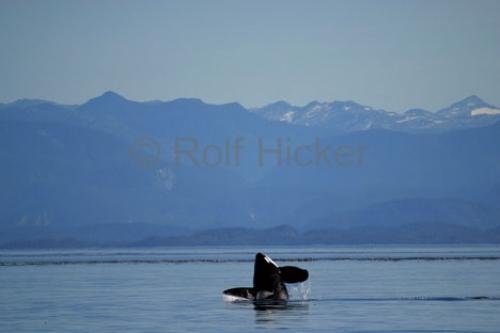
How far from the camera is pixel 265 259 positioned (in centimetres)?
5362

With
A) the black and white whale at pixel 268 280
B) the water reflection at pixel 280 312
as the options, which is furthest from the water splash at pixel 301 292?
the water reflection at pixel 280 312

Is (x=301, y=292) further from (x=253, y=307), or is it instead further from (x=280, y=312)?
(x=280, y=312)

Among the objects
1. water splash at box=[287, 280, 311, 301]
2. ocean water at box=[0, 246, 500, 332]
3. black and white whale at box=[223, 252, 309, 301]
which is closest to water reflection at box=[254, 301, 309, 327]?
ocean water at box=[0, 246, 500, 332]

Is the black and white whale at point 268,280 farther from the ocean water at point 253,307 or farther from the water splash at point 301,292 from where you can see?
the water splash at point 301,292

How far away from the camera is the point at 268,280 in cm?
5566

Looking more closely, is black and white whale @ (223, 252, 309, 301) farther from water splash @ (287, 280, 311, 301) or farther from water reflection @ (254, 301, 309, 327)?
water splash @ (287, 280, 311, 301)

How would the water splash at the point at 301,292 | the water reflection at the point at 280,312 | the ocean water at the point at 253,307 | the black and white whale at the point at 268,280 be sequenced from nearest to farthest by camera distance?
the ocean water at the point at 253,307 < the water reflection at the point at 280,312 < the black and white whale at the point at 268,280 < the water splash at the point at 301,292

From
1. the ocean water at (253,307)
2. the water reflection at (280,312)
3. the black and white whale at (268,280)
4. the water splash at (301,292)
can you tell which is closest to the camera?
the ocean water at (253,307)

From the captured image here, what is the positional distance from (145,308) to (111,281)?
29.1 metres

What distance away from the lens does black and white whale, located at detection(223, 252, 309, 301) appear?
53844mm

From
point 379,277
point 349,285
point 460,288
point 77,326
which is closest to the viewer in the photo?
point 77,326

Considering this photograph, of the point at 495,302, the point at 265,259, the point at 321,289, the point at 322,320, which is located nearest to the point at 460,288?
the point at 321,289

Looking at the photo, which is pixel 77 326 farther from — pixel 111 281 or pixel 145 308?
pixel 111 281

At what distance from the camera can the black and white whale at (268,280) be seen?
177 feet
